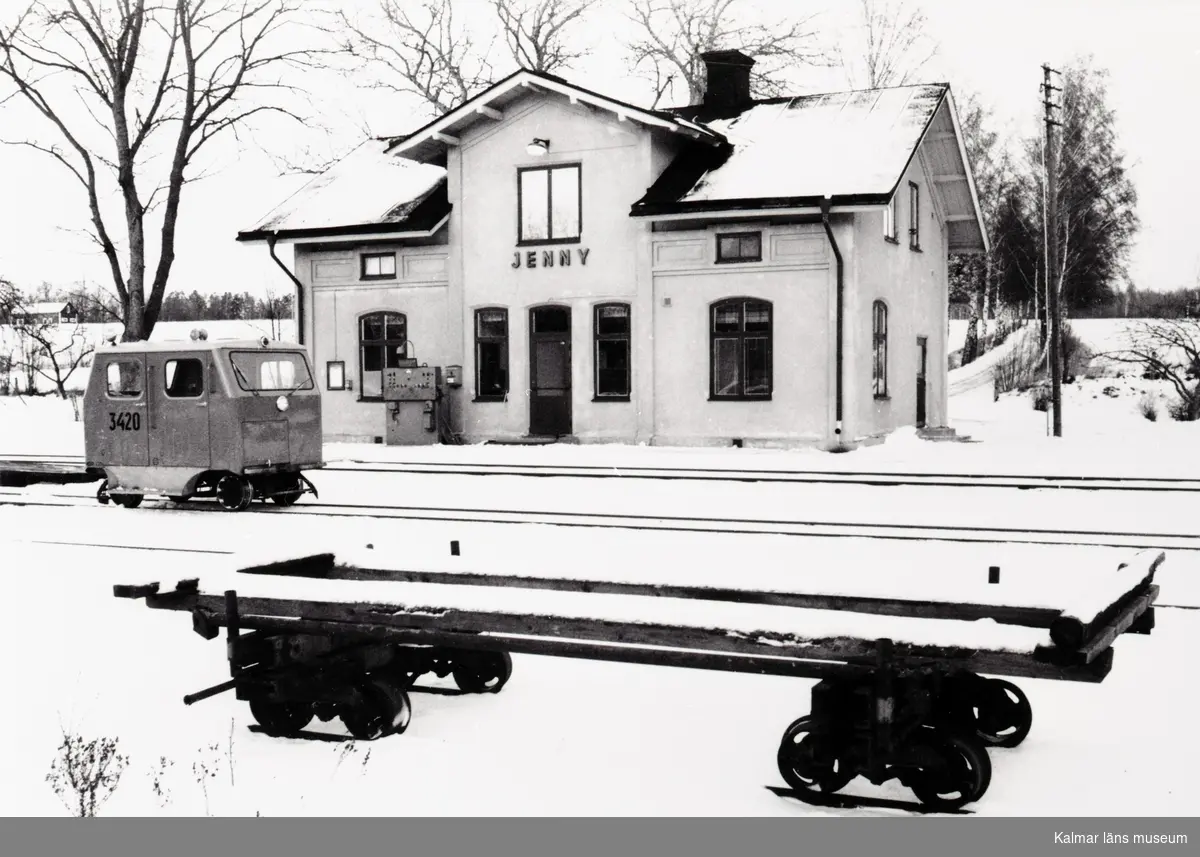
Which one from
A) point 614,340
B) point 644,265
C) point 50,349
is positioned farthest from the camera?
point 50,349

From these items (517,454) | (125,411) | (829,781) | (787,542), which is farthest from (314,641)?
(517,454)

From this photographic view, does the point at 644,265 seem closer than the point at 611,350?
Yes

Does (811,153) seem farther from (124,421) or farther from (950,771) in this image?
(950,771)

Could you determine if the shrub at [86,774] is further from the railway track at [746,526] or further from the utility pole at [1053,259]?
the utility pole at [1053,259]

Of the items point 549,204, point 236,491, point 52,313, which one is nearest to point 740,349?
point 549,204

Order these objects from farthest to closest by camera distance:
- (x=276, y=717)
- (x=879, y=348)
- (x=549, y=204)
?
(x=549, y=204), (x=879, y=348), (x=276, y=717)

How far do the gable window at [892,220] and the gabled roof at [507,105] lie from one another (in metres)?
3.67

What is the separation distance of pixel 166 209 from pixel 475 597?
30.1 meters

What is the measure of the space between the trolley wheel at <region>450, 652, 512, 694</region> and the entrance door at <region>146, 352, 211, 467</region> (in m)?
9.57

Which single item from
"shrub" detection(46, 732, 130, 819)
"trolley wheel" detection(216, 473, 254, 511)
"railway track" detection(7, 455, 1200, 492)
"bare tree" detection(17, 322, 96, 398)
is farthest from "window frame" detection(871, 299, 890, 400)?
"bare tree" detection(17, 322, 96, 398)

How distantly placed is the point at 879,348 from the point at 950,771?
21.9 meters

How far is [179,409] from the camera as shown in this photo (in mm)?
15227

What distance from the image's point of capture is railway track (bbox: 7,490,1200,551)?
1173cm

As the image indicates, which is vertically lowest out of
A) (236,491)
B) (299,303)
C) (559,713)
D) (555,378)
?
(559,713)
